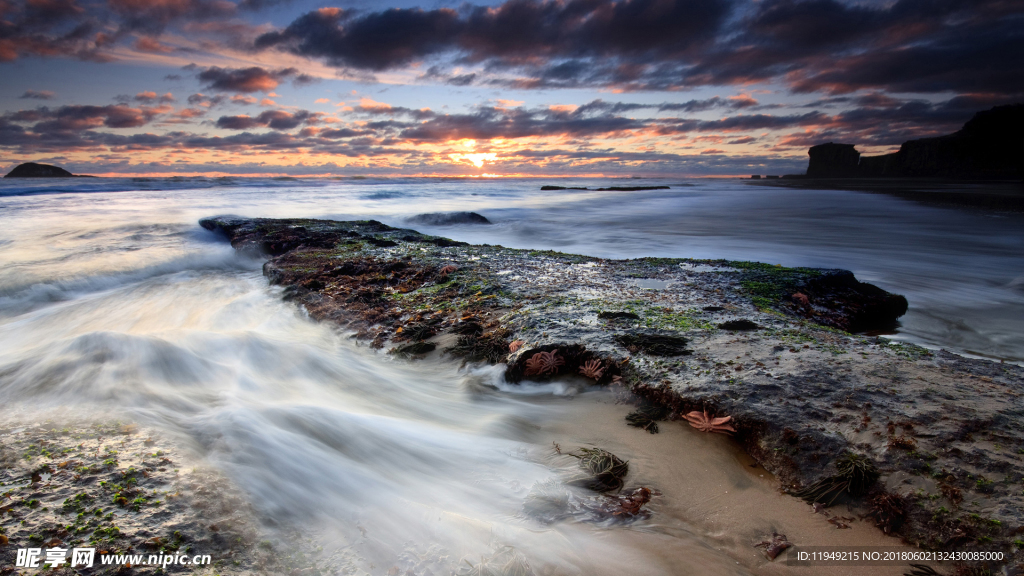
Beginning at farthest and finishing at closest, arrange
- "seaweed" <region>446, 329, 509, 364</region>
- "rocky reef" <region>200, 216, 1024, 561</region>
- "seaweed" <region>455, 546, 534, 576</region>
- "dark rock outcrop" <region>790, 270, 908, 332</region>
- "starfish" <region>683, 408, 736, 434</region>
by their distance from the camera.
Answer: "dark rock outcrop" <region>790, 270, 908, 332</region>
"seaweed" <region>446, 329, 509, 364</region>
"starfish" <region>683, 408, 736, 434</region>
"rocky reef" <region>200, 216, 1024, 561</region>
"seaweed" <region>455, 546, 534, 576</region>

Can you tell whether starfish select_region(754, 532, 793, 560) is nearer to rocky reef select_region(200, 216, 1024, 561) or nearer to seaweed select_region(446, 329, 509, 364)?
rocky reef select_region(200, 216, 1024, 561)

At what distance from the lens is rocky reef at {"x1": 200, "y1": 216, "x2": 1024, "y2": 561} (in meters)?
2.03

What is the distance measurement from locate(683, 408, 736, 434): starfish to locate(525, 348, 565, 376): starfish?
106cm

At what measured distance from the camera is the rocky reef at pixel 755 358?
2.03 meters

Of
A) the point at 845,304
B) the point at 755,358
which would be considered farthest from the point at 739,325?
the point at 845,304

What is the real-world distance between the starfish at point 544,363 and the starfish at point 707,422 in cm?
106

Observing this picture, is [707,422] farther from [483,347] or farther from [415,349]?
[415,349]

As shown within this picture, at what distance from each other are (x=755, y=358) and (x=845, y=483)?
3.81 feet

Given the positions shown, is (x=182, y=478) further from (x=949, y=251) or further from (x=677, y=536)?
(x=949, y=251)

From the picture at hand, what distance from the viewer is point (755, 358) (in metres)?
3.20

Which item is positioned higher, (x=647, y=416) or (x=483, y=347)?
(x=483, y=347)

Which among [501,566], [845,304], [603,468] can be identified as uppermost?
[845,304]

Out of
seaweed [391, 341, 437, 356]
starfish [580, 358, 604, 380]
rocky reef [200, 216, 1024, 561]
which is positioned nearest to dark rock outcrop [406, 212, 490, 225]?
rocky reef [200, 216, 1024, 561]

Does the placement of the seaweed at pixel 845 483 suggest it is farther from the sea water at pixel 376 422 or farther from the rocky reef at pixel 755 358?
the sea water at pixel 376 422
